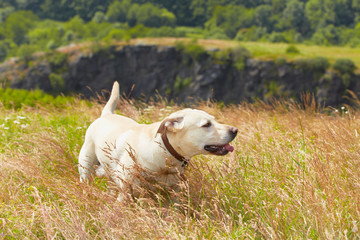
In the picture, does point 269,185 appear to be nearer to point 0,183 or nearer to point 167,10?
point 0,183

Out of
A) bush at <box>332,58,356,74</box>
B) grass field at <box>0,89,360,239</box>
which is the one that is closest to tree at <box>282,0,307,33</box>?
bush at <box>332,58,356,74</box>

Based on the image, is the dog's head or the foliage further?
the foliage

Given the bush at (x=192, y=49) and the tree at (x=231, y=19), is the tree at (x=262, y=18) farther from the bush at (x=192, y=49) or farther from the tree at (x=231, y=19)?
the bush at (x=192, y=49)

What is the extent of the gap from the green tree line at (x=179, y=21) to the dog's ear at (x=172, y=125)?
3820 inches

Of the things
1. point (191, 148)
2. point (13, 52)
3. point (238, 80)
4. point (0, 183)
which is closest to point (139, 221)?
point (191, 148)

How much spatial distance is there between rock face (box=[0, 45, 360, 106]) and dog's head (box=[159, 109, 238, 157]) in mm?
63194

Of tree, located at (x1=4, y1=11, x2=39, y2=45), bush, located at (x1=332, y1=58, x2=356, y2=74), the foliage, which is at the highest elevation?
bush, located at (x1=332, y1=58, x2=356, y2=74)

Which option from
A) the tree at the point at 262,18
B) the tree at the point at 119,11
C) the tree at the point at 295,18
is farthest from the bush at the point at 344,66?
the tree at the point at 119,11

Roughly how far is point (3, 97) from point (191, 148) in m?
7.68

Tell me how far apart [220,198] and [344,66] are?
225 ft

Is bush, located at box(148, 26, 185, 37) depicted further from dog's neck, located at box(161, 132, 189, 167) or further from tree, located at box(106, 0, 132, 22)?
dog's neck, located at box(161, 132, 189, 167)

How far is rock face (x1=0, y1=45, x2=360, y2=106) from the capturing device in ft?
224

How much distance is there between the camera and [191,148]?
327 centimetres

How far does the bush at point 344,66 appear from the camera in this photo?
215ft
